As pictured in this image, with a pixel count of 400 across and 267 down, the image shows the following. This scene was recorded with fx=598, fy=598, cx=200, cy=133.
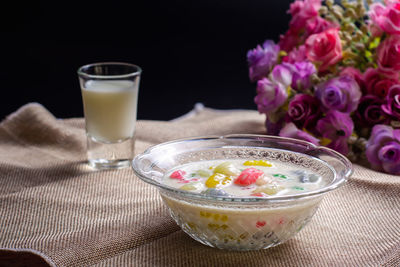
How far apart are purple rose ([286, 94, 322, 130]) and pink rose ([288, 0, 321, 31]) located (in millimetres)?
420

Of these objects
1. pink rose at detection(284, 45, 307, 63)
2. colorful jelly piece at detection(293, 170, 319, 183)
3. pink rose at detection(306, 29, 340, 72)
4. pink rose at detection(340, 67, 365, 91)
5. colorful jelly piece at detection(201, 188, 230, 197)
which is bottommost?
colorful jelly piece at detection(293, 170, 319, 183)

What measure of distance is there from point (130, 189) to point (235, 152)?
0.42 m

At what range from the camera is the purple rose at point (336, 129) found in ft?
7.64

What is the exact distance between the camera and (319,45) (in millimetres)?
2428

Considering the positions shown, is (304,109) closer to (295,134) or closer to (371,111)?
(295,134)

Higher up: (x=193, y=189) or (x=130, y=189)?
(x=193, y=189)

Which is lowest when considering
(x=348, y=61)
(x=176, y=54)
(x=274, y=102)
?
(x=176, y=54)

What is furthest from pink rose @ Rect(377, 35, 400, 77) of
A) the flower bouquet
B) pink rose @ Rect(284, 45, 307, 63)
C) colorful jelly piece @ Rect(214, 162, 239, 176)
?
colorful jelly piece @ Rect(214, 162, 239, 176)

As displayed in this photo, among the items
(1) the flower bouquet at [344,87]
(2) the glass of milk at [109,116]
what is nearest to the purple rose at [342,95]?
(1) the flower bouquet at [344,87]

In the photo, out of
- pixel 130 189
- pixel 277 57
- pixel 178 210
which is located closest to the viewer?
pixel 178 210

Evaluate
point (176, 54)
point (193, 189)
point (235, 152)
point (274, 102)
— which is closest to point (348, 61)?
point (274, 102)

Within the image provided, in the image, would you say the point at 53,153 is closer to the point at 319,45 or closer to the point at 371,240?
the point at 319,45

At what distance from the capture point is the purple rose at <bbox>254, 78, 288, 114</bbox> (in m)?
2.45

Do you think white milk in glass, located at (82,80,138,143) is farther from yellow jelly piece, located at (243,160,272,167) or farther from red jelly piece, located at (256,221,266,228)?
red jelly piece, located at (256,221,266,228)
